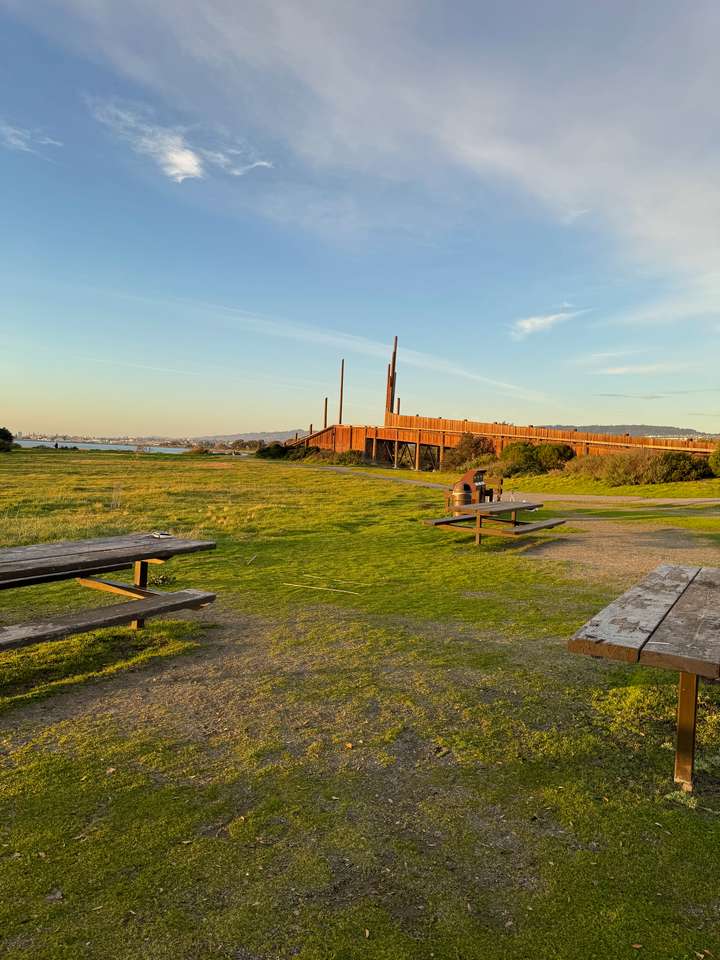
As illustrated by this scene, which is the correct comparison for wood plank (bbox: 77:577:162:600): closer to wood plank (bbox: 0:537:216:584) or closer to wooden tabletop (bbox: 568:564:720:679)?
wood plank (bbox: 0:537:216:584)

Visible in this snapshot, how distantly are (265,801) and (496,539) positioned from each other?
879 centimetres

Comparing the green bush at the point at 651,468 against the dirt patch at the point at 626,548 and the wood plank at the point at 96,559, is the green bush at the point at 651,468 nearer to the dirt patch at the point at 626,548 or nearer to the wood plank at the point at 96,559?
the dirt patch at the point at 626,548

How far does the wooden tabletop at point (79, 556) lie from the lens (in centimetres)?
444

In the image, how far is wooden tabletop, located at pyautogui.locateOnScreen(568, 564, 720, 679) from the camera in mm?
2877

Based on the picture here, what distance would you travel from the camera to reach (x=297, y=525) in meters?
12.6

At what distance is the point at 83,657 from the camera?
4977 mm

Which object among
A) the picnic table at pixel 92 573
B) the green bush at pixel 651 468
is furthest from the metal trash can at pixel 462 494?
the green bush at pixel 651 468

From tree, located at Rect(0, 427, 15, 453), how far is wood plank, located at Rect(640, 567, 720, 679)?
1766 inches

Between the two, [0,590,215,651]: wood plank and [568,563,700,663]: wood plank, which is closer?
[568,563,700,663]: wood plank

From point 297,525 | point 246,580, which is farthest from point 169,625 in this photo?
point 297,525

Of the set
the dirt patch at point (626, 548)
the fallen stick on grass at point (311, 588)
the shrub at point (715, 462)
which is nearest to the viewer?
the fallen stick on grass at point (311, 588)

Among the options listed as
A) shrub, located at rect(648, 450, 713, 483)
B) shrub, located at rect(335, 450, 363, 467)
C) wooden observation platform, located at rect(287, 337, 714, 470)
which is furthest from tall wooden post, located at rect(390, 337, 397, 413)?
shrub, located at rect(648, 450, 713, 483)

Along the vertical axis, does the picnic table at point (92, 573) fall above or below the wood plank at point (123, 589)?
above

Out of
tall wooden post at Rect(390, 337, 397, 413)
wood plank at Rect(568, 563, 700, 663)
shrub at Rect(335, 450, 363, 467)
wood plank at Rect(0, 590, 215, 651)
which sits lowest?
wood plank at Rect(0, 590, 215, 651)
